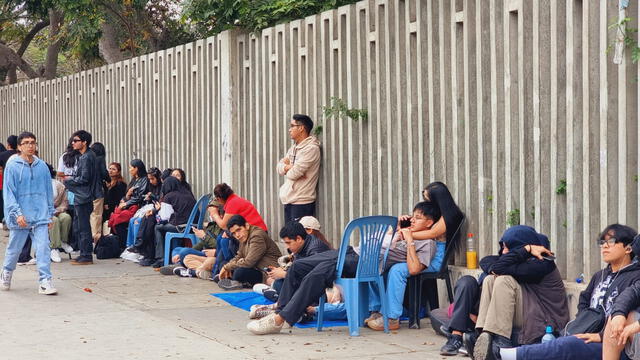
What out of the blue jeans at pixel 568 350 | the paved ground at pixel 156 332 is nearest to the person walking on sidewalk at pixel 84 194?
the paved ground at pixel 156 332

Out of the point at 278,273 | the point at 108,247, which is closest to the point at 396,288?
the point at 278,273

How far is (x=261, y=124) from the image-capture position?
1355 centimetres

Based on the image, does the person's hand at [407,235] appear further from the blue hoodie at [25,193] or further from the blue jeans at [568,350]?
the blue hoodie at [25,193]

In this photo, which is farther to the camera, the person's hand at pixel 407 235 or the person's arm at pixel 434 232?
the person's arm at pixel 434 232

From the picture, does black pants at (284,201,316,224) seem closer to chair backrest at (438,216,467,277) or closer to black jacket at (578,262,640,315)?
chair backrest at (438,216,467,277)

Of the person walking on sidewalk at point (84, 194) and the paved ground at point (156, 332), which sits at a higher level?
the person walking on sidewalk at point (84, 194)

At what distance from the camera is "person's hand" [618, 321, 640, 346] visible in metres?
6.34

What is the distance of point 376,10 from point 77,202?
215 inches

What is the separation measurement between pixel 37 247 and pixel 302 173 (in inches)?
119

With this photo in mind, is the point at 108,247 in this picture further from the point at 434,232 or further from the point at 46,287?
the point at 434,232

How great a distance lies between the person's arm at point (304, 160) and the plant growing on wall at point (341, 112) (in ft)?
1.39

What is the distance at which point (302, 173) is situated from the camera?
39.3 feet

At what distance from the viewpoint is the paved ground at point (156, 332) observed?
8.09 metres

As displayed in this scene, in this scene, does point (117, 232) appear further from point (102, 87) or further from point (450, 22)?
point (450, 22)
